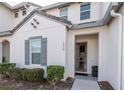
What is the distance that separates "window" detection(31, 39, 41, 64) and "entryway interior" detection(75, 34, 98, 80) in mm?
3151

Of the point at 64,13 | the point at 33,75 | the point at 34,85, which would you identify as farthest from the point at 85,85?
the point at 64,13

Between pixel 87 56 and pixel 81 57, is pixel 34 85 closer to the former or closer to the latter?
pixel 87 56

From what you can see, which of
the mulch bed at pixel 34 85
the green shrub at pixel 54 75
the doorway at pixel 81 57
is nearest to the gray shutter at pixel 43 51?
the mulch bed at pixel 34 85

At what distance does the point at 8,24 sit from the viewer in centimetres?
1669

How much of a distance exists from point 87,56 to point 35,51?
4077mm

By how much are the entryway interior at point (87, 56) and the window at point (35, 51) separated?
315 centimetres

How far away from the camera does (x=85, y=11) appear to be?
11.1 metres

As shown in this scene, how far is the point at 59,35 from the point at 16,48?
14.1 feet

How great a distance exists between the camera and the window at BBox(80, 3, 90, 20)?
1090cm

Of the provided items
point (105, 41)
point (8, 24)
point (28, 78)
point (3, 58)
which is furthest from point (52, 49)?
point (8, 24)

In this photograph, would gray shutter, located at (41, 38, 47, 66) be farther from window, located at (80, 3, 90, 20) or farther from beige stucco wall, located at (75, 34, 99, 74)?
window, located at (80, 3, 90, 20)

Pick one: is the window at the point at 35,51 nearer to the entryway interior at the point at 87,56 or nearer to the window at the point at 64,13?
the entryway interior at the point at 87,56

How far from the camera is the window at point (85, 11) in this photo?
1090cm

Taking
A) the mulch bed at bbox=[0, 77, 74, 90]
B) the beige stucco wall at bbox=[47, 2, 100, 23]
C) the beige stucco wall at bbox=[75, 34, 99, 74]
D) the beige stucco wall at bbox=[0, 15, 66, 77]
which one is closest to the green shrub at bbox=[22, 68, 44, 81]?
the mulch bed at bbox=[0, 77, 74, 90]
